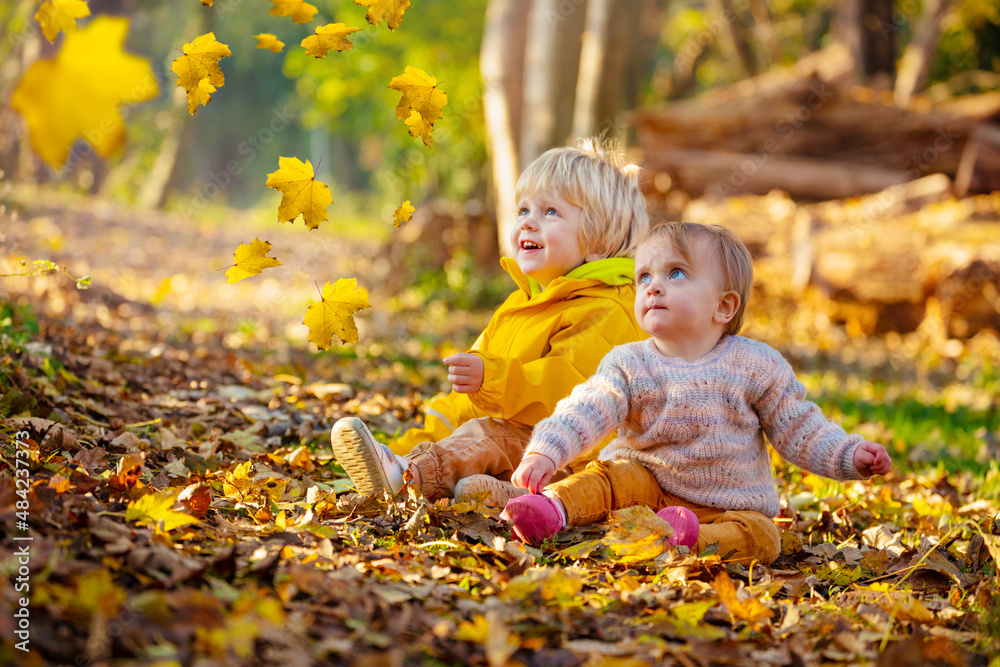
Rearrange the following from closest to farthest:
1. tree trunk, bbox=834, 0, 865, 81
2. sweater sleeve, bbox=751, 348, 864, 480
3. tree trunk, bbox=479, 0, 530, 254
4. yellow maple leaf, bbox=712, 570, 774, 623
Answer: yellow maple leaf, bbox=712, 570, 774, 623, sweater sleeve, bbox=751, 348, 864, 480, tree trunk, bbox=479, 0, 530, 254, tree trunk, bbox=834, 0, 865, 81

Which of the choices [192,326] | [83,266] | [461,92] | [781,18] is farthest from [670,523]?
[781,18]

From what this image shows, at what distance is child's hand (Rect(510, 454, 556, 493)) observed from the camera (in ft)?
6.89

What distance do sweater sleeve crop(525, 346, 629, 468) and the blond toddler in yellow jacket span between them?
0.86ft

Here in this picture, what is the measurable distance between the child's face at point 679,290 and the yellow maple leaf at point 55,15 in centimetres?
156

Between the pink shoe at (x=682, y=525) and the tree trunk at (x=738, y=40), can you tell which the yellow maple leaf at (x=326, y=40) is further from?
the tree trunk at (x=738, y=40)

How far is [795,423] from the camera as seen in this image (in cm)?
236

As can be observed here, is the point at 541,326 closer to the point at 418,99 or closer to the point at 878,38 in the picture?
the point at 418,99

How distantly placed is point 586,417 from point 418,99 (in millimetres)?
1043

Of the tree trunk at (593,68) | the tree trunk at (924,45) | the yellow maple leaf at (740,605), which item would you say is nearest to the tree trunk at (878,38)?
the tree trunk at (924,45)

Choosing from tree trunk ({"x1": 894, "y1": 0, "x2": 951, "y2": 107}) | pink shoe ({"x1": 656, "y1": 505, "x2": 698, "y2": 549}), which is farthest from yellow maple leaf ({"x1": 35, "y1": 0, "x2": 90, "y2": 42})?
tree trunk ({"x1": 894, "y1": 0, "x2": 951, "y2": 107})

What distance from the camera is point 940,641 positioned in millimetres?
1575

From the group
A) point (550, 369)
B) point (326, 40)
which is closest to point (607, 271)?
point (550, 369)

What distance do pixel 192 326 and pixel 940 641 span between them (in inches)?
210

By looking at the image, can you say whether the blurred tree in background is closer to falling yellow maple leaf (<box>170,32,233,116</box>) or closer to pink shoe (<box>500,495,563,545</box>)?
falling yellow maple leaf (<box>170,32,233,116</box>)
